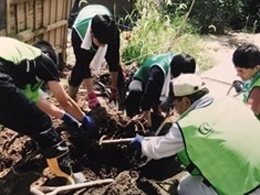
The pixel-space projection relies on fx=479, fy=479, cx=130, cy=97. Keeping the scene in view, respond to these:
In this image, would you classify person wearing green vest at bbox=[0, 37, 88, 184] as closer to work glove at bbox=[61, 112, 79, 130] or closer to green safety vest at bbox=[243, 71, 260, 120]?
work glove at bbox=[61, 112, 79, 130]

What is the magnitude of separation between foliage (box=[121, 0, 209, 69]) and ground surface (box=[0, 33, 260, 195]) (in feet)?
6.04

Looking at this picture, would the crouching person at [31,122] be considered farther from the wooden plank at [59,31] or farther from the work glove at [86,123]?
the wooden plank at [59,31]

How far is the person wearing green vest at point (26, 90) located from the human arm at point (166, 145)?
699mm

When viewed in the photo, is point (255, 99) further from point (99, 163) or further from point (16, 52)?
point (16, 52)

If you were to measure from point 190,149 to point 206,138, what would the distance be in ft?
0.54

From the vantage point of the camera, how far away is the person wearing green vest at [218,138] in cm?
324

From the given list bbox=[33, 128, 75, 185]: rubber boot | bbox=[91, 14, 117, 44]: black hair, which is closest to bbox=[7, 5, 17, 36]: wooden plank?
bbox=[91, 14, 117, 44]: black hair

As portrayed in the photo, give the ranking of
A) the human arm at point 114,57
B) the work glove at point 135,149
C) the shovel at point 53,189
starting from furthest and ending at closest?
the human arm at point 114,57 → the work glove at point 135,149 → the shovel at point 53,189

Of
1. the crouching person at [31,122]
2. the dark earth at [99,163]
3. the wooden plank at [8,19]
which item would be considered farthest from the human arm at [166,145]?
the wooden plank at [8,19]

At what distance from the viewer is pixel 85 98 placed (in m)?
5.40

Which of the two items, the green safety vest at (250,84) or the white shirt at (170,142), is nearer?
the white shirt at (170,142)

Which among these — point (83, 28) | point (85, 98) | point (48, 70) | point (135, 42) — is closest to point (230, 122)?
point (48, 70)

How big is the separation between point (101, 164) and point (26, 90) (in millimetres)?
1016

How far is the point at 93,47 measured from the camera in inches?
185
